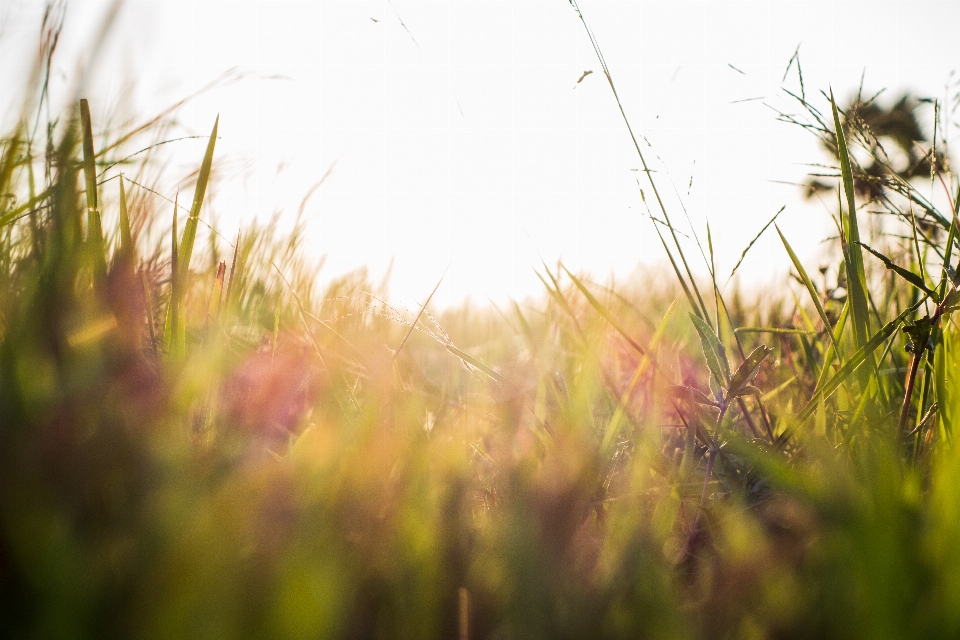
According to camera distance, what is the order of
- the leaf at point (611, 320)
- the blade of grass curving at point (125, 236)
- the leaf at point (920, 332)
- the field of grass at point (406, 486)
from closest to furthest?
the field of grass at point (406, 486) < the leaf at point (920, 332) < the blade of grass curving at point (125, 236) < the leaf at point (611, 320)

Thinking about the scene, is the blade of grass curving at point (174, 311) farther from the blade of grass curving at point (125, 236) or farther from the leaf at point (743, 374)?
the leaf at point (743, 374)

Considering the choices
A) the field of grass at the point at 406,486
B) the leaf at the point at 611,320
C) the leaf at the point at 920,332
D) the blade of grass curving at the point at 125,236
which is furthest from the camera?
the leaf at the point at 611,320

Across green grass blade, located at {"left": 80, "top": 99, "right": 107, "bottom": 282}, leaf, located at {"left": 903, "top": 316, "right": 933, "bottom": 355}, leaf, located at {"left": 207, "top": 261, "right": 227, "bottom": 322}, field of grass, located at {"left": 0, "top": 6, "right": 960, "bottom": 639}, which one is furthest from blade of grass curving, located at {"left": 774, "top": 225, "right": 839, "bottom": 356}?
green grass blade, located at {"left": 80, "top": 99, "right": 107, "bottom": 282}

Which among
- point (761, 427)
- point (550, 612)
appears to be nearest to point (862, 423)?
point (761, 427)

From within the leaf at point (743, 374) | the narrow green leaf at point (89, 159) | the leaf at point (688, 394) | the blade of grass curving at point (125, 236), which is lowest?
the leaf at point (688, 394)

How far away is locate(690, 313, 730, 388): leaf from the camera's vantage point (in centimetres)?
69

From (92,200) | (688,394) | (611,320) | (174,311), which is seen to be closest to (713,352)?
(688,394)

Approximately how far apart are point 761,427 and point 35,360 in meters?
0.94

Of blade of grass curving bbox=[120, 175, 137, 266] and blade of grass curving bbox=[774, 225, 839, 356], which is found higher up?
blade of grass curving bbox=[774, 225, 839, 356]

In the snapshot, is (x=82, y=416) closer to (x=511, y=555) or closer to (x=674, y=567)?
(x=511, y=555)

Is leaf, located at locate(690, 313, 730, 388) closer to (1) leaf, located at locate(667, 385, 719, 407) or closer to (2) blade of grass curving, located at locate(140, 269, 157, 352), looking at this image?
(1) leaf, located at locate(667, 385, 719, 407)

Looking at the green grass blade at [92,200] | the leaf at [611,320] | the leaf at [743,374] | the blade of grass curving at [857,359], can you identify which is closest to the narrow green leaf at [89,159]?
the green grass blade at [92,200]

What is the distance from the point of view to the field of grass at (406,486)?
1.35 ft

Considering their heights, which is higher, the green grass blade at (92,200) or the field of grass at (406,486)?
the green grass blade at (92,200)
